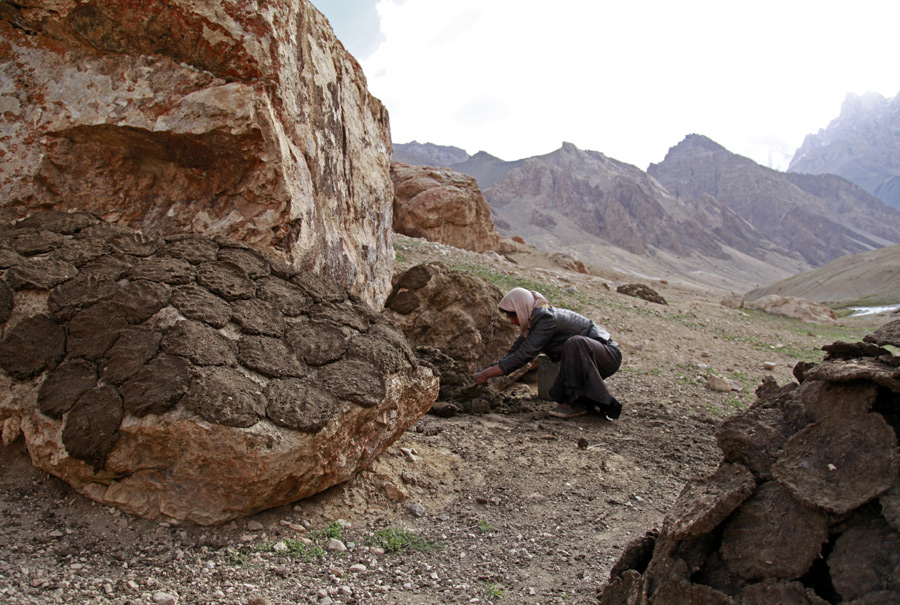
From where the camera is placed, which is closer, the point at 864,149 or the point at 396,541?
the point at 396,541

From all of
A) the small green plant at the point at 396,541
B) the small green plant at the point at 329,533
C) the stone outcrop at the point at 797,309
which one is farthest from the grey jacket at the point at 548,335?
the stone outcrop at the point at 797,309

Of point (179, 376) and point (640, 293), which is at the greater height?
point (640, 293)

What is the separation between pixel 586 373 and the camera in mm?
5027

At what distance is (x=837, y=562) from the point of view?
1.72m

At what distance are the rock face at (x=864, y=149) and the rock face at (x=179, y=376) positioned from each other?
161945mm

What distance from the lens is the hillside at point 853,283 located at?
111 ft

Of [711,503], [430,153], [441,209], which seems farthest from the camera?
[430,153]

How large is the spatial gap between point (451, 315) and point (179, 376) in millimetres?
3859

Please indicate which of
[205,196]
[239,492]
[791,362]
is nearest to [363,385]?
[239,492]

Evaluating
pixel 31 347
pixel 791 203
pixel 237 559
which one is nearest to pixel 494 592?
pixel 237 559

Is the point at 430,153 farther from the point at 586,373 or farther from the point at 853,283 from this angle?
the point at 586,373

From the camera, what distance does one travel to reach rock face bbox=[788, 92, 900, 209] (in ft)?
456

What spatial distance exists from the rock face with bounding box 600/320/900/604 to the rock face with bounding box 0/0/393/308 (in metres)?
Answer: 2.84

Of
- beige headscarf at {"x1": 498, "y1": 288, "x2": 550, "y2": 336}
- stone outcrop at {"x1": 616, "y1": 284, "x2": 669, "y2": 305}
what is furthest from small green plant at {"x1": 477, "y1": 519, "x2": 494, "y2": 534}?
stone outcrop at {"x1": 616, "y1": 284, "x2": 669, "y2": 305}
